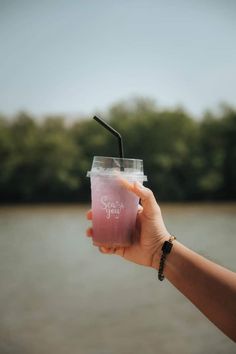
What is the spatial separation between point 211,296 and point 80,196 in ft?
144

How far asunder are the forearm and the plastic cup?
0.93 ft

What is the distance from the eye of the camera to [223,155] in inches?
1892

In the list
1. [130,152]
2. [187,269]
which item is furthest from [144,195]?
[130,152]

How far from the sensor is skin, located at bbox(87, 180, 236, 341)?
1.54m

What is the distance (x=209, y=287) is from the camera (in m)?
1.58

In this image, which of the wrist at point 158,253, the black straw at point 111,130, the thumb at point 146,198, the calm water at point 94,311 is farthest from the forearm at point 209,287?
the calm water at point 94,311

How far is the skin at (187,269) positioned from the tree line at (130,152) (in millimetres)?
41816

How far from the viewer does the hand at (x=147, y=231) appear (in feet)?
5.97

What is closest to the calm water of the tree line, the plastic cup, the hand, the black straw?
the hand

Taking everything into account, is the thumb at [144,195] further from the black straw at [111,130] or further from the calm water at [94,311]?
the calm water at [94,311]

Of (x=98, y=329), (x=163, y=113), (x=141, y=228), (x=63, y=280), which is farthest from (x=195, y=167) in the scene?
(x=141, y=228)

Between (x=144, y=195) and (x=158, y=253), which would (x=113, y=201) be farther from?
(x=158, y=253)

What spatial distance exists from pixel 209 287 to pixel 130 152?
158ft

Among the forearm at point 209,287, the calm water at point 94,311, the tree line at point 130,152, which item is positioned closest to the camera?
the forearm at point 209,287
